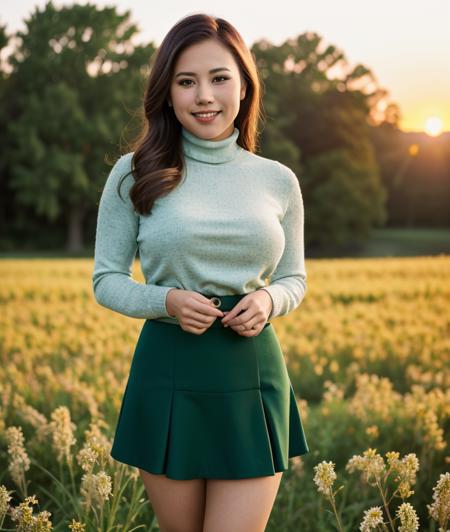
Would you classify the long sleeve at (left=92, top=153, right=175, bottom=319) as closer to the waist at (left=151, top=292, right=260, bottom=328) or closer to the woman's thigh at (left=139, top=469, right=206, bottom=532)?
the waist at (left=151, top=292, right=260, bottom=328)

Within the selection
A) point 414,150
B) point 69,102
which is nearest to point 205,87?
point 69,102

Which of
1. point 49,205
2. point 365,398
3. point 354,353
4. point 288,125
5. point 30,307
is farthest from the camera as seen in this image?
point 288,125

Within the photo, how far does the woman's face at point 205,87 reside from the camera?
2.47 metres

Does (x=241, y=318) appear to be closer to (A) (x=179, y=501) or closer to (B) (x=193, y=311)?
(B) (x=193, y=311)

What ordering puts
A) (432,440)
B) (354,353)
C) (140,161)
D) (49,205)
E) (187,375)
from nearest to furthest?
(187,375) < (140,161) < (432,440) < (354,353) < (49,205)

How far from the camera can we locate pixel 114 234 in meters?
2.53

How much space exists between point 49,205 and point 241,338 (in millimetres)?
35086

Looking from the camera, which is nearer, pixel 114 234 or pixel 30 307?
pixel 114 234

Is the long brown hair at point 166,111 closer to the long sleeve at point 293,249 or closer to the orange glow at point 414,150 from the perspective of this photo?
the long sleeve at point 293,249

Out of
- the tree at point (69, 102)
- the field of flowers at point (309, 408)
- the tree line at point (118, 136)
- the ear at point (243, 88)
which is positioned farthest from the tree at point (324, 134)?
the ear at point (243, 88)

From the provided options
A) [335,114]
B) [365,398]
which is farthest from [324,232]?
[365,398]

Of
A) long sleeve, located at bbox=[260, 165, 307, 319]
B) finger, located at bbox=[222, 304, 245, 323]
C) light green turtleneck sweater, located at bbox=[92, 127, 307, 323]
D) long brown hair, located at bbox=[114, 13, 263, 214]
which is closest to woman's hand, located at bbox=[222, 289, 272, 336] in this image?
finger, located at bbox=[222, 304, 245, 323]

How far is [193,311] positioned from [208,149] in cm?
63

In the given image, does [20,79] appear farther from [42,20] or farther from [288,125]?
[288,125]
